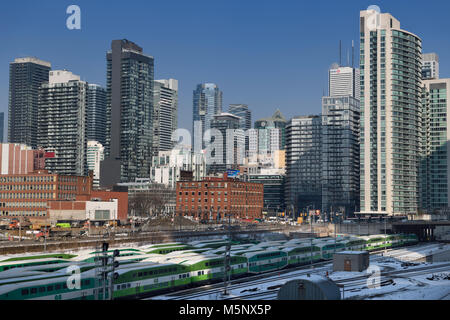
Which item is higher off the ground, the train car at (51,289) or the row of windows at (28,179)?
the row of windows at (28,179)

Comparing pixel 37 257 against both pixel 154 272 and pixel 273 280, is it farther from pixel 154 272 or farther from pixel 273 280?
pixel 273 280

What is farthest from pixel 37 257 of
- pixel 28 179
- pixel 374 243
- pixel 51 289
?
pixel 28 179

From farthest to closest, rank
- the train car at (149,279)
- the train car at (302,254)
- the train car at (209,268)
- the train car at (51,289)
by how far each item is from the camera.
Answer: the train car at (302,254) < the train car at (209,268) < the train car at (149,279) < the train car at (51,289)

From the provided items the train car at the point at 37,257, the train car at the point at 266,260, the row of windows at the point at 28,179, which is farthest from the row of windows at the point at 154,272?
the row of windows at the point at 28,179

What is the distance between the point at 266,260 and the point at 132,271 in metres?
40.0

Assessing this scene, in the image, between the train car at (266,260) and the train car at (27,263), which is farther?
the train car at (266,260)

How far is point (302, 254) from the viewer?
415 feet

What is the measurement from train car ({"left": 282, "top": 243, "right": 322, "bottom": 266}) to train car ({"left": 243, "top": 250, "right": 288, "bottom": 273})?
2539 millimetres

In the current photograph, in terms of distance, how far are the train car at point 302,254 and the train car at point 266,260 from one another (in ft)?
8.33

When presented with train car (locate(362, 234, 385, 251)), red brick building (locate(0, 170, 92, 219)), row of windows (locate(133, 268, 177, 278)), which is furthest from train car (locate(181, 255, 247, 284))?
red brick building (locate(0, 170, 92, 219))

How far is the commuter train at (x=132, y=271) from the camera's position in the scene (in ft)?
215

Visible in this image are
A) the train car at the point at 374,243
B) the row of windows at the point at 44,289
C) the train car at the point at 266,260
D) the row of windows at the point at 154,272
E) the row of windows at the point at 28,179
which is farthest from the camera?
the row of windows at the point at 28,179

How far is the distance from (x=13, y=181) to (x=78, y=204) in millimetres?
25372

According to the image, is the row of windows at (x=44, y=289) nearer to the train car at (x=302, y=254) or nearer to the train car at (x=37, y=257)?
the train car at (x=37, y=257)
